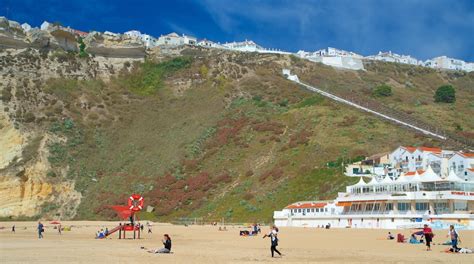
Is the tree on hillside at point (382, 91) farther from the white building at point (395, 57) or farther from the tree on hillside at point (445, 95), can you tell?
the white building at point (395, 57)

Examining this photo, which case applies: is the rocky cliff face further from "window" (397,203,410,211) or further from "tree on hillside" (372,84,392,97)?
"tree on hillside" (372,84,392,97)

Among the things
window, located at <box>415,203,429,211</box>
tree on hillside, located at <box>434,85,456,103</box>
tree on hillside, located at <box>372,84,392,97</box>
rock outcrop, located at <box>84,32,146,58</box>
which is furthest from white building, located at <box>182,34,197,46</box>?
window, located at <box>415,203,429,211</box>

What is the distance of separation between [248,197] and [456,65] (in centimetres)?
14442

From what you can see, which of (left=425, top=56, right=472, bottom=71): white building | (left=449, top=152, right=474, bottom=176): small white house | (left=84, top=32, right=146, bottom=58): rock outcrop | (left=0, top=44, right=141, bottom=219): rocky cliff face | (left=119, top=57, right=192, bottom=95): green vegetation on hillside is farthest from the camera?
(left=425, top=56, right=472, bottom=71): white building

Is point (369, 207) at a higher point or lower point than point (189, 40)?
lower

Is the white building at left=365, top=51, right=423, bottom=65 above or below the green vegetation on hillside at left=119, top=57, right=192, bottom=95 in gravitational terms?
above

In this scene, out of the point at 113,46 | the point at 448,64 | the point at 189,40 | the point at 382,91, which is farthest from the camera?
the point at 448,64

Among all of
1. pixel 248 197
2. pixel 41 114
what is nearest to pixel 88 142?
Result: pixel 41 114

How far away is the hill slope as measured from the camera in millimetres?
65250

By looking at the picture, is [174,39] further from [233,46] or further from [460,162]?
[460,162]

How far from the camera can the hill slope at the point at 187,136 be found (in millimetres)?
65250

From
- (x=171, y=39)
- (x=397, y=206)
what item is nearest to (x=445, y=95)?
(x=397, y=206)

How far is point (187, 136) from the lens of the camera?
84.2 metres

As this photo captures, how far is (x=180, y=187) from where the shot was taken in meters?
69.4
